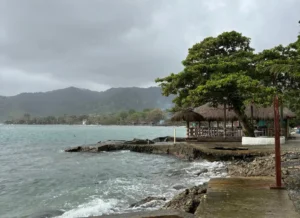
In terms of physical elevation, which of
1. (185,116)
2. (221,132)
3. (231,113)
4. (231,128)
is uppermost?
(231,113)

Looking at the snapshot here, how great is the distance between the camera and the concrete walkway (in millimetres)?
5188

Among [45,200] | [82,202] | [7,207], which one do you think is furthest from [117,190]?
[7,207]

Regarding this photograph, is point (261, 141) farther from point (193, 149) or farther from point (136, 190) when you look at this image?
point (136, 190)

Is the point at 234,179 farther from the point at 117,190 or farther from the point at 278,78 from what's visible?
the point at 278,78

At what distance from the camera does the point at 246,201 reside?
595 cm

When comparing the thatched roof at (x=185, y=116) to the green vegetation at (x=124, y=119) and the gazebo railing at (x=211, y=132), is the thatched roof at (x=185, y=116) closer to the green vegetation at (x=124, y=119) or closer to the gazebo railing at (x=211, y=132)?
the gazebo railing at (x=211, y=132)

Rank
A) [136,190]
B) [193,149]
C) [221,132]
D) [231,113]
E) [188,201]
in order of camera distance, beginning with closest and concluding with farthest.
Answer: [188,201], [136,190], [193,149], [221,132], [231,113]

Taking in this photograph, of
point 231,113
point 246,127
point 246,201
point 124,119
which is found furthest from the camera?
point 124,119

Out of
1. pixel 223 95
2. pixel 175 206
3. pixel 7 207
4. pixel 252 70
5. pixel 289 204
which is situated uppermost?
pixel 252 70

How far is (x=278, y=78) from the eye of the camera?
2081cm

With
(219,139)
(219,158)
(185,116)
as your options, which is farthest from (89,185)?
(185,116)

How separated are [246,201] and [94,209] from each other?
4.66m

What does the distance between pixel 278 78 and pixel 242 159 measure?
8385 millimetres

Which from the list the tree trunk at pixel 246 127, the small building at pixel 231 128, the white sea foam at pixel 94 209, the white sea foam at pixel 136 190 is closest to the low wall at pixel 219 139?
the small building at pixel 231 128
